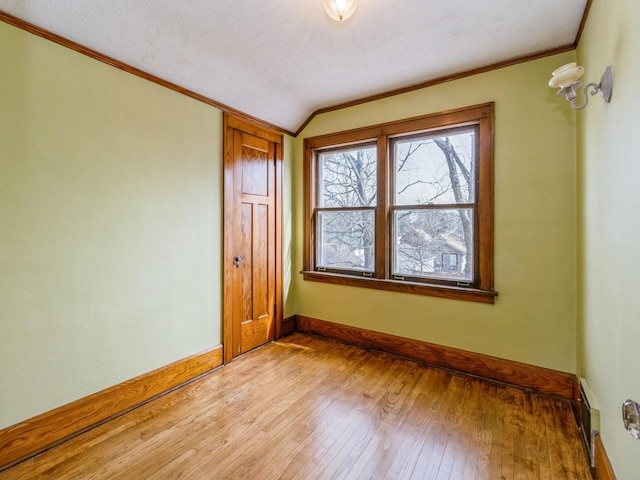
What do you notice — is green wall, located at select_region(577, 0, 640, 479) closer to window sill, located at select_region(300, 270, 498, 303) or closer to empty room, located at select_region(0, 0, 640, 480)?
empty room, located at select_region(0, 0, 640, 480)

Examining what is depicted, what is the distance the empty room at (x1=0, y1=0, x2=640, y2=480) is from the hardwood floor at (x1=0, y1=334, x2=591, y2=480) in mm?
16

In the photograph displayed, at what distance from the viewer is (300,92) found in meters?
3.04

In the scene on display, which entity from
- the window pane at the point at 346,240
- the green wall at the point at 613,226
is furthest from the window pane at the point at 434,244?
the green wall at the point at 613,226

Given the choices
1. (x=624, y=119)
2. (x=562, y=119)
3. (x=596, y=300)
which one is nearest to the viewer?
(x=624, y=119)

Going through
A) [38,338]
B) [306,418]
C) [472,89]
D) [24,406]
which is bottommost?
[306,418]

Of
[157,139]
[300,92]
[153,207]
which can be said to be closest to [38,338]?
[153,207]

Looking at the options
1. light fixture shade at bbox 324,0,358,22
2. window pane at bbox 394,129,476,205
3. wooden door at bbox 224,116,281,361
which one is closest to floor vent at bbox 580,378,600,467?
window pane at bbox 394,129,476,205

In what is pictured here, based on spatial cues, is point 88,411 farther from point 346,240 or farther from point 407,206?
point 407,206

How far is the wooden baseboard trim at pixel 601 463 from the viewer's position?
1401 mm

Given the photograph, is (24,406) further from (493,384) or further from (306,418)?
(493,384)

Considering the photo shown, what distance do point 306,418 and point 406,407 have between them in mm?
705

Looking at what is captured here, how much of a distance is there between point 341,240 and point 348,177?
70 cm

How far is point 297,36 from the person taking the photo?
2162mm

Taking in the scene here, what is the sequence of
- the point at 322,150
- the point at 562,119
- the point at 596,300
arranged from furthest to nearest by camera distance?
the point at 322,150
the point at 562,119
the point at 596,300
